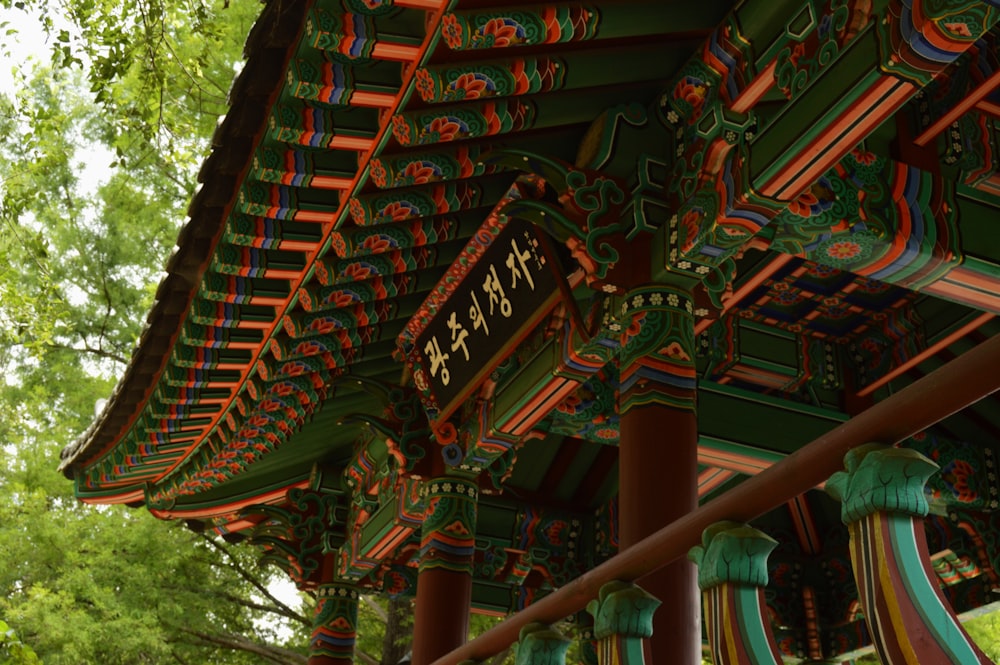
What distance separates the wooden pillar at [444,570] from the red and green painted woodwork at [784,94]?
237cm

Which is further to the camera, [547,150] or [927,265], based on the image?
[547,150]

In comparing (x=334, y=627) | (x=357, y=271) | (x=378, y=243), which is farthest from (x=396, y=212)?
(x=334, y=627)

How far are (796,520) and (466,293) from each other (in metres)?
3.85

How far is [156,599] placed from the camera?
37.7 feet

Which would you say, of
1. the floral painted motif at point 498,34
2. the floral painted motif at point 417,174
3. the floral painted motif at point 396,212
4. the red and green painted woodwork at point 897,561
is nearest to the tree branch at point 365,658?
the floral painted motif at point 396,212

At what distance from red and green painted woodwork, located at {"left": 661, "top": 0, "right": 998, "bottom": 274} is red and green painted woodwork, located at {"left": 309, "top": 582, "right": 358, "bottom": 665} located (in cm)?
478

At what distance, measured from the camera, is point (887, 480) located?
1334 mm

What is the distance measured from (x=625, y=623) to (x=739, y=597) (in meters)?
0.30

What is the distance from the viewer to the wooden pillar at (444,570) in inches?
213

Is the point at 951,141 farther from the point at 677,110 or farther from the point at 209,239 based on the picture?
the point at 209,239

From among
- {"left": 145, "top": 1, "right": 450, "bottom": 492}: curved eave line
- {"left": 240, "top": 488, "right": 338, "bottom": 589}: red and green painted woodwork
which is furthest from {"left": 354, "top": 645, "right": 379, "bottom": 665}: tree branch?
{"left": 145, "top": 1, "right": 450, "bottom": 492}: curved eave line

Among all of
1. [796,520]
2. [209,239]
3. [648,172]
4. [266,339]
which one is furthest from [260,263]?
[796,520]

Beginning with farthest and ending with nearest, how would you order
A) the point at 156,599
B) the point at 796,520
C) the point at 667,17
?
the point at 156,599
the point at 796,520
the point at 667,17

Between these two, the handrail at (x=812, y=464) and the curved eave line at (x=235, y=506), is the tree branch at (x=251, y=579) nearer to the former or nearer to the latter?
the curved eave line at (x=235, y=506)
